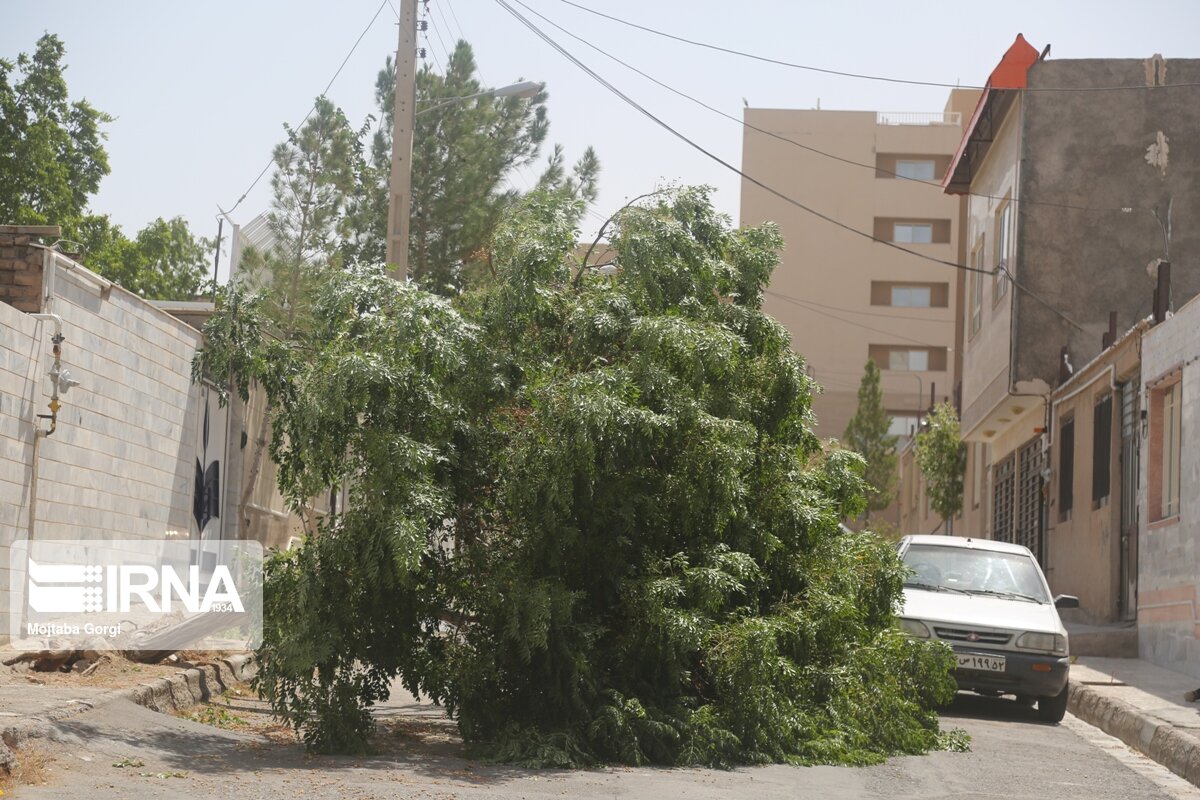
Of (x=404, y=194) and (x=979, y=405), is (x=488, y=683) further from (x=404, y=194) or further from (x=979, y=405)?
(x=979, y=405)

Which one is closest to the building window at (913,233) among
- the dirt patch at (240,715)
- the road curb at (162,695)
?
the road curb at (162,695)

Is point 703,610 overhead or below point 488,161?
below

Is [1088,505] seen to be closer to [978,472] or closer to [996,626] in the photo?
[996,626]

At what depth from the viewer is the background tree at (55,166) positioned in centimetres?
3812

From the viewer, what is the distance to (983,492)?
121 ft

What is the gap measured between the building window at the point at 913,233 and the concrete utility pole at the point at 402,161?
50492 millimetres

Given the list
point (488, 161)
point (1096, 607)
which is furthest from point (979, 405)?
point (488, 161)

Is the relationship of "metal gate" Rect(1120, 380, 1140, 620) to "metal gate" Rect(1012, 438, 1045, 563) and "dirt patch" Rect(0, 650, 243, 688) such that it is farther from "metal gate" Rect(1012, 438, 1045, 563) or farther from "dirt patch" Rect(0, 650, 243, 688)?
"dirt patch" Rect(0, 650, 243, 688)

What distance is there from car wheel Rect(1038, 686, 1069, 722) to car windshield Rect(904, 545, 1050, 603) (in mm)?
1053

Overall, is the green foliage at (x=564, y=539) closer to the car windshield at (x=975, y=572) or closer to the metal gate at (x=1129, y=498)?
the car windshield at (x=975, y=572)

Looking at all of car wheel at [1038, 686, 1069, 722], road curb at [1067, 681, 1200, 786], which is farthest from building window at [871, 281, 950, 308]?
car wheel at [1038, 686, 1069, 722]

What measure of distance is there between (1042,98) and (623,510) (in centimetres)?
1913

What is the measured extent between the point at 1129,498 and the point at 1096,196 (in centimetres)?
751

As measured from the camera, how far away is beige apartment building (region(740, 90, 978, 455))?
63.4m
